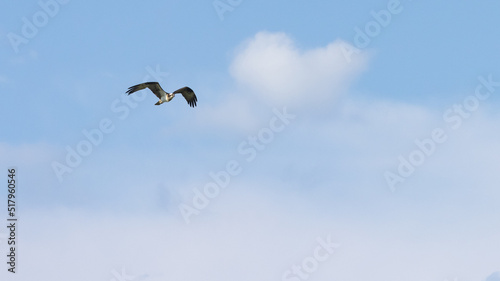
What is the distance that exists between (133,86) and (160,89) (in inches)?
58.0

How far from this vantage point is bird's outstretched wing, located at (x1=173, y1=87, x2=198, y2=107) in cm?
3231

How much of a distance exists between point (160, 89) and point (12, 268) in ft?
40.7

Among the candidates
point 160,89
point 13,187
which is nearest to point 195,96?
point 160,89

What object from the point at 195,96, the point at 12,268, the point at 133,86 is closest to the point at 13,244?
the point at 12,268

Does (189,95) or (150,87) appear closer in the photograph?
(150,87)

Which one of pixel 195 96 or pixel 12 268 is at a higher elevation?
pixel 195 96

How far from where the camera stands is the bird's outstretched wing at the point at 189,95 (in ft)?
106

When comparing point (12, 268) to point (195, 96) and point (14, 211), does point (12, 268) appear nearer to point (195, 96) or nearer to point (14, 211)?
point (14, 211)

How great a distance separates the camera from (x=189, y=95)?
32594 mm

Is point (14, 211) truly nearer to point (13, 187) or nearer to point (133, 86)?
point (13, 187)

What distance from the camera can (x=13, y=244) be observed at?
3019 centimetres

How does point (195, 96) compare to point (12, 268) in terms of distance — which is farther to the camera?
point (195, 96)

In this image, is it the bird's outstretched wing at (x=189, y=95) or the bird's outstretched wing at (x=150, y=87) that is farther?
the bird's outstretched wing at (x=189, y=95)

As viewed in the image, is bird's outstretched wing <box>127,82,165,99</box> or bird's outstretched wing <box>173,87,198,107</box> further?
bird's outstretched wing <box>173,87,198,107</box>
